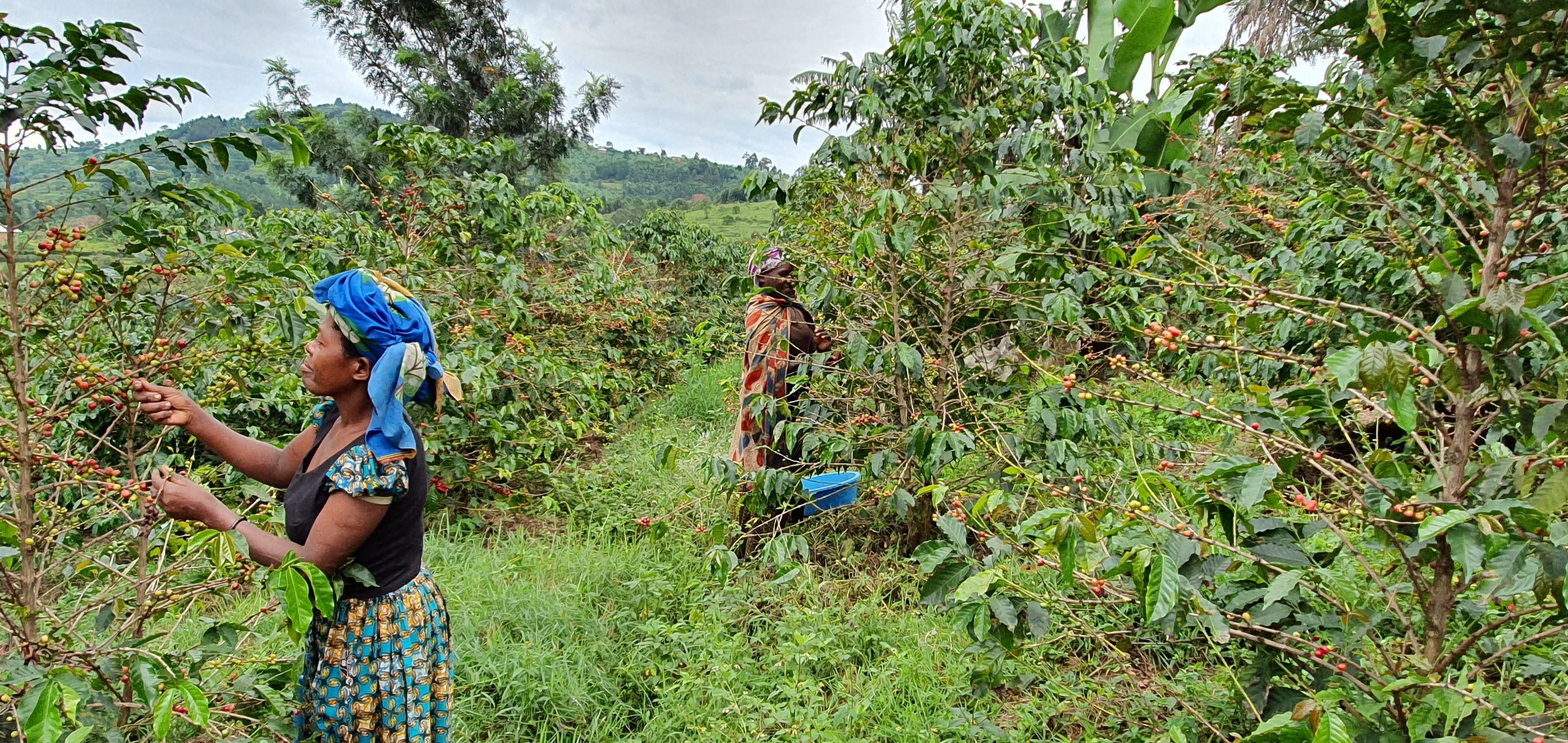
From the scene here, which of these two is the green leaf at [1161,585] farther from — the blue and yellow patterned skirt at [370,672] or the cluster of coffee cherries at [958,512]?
the blue and yellow patterned skirt at [370,672]

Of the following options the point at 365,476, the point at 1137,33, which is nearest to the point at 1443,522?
the point at 365,476

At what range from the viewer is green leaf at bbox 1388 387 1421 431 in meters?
1.16

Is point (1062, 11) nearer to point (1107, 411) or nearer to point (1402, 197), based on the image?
point (1402, 197)

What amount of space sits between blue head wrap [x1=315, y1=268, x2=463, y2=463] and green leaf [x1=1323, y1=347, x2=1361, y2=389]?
1674 millimetres

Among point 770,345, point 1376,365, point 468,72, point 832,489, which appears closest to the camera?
point 1376,365

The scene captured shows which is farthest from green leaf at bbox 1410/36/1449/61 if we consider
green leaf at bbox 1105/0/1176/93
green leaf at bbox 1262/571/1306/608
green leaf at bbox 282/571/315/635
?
green leaf at bbox 1105/0/1176/93

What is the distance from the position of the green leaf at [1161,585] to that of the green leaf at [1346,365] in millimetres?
364

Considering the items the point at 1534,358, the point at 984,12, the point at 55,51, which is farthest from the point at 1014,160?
the point at 55,51

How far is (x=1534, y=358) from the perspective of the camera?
1.89 meters

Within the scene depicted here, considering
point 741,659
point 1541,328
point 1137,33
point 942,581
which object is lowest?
point 741,659

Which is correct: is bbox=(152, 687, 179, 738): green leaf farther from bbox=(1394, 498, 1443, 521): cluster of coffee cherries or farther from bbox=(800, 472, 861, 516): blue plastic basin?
bbox=(800, 472, 861, 516): blue plastic basin

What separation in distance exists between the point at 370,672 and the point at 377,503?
0.40 metres

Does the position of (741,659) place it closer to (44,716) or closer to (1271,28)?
(44,716)

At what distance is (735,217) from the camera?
26812mm
